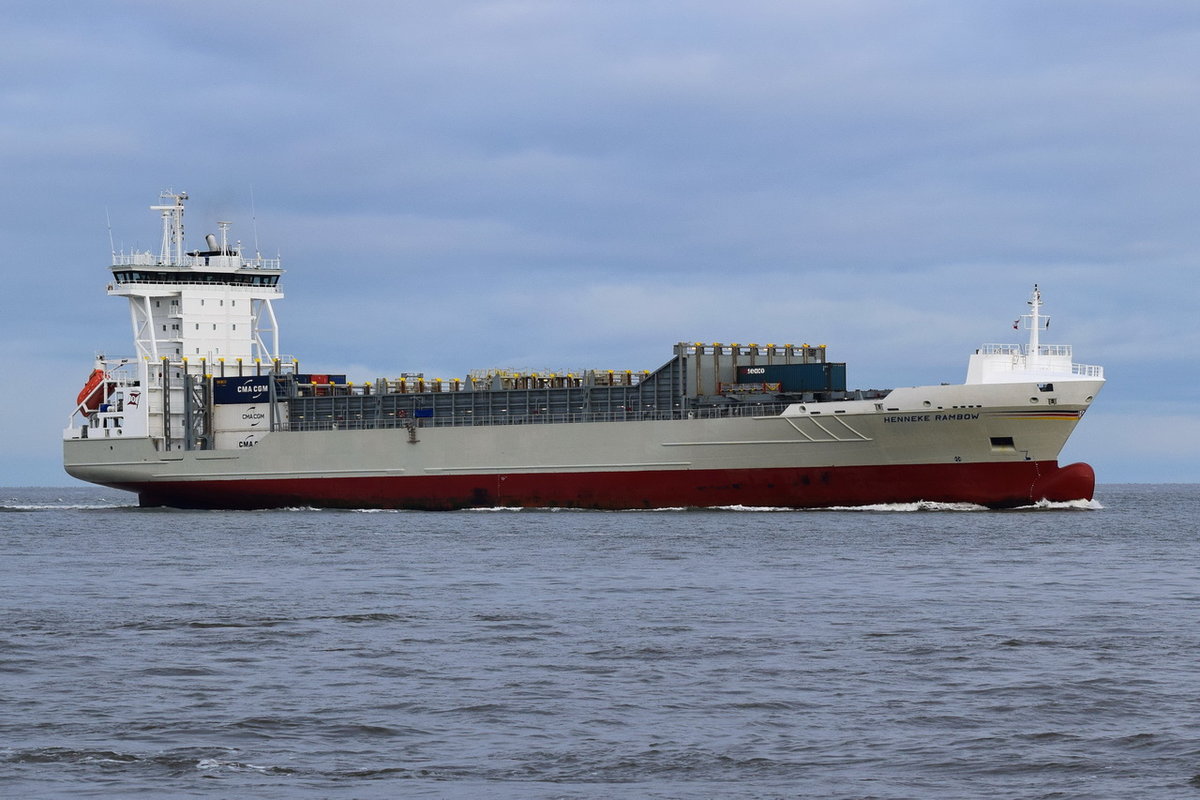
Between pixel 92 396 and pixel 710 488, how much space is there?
27.6 metres

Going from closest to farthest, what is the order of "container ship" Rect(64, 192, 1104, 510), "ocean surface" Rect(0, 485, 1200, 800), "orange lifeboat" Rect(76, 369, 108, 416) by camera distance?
"ocean surface" Rect(0, 485, 1200, 800) < "container ship" Rect(64, 192, 1104, 510) < "orange lifeboat" Rect(76, 369, 108, 416)

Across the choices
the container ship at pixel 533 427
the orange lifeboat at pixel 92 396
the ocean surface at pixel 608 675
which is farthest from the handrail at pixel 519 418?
the ocean surface at pixel 608 675

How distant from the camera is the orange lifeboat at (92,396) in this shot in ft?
195

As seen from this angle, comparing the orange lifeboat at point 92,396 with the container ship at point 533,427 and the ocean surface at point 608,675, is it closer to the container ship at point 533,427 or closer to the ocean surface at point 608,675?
the container ship at point 533,427

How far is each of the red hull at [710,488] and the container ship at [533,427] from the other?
0.21ft

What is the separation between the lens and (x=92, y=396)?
5956 cm

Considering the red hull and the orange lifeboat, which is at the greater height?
the orange lifeboat

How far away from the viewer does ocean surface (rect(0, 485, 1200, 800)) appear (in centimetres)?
1227

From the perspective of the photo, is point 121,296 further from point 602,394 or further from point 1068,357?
point 1068,357

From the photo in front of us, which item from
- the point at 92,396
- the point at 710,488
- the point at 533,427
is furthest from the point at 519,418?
the point at 92,396

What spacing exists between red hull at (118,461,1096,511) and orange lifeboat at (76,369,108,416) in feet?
30.3

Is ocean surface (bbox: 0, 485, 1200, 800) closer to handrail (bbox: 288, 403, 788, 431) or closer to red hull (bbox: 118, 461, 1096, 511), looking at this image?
red hull (bbox: 118, 461, 1096, 511)

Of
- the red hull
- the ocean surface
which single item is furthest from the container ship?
the ocean surface

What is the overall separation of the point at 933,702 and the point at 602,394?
35935mm
